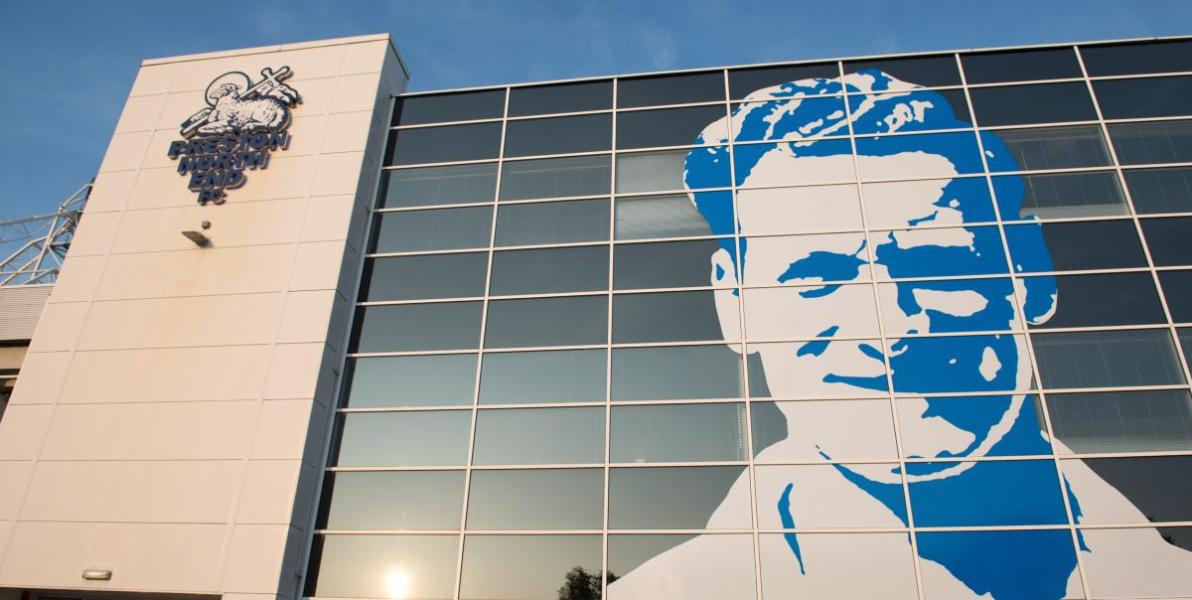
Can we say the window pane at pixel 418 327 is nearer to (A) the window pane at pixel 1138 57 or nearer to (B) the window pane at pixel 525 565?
(B) the window pane at pixel 525 565

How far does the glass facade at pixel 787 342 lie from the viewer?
13062mm

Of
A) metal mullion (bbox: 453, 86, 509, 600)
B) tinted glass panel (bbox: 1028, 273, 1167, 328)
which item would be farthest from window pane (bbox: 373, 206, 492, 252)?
tinted glass panel (bbox: 1028, 273, 1167, 328)

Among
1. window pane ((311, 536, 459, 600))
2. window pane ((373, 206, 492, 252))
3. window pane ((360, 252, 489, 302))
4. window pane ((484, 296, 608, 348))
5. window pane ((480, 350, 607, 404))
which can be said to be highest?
window pane ((373, 206, 492, 252))

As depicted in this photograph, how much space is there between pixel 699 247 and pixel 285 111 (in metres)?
10.4

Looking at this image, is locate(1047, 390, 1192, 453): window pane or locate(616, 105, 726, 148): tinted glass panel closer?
locate(1047, 390, 1192, 453): window pane

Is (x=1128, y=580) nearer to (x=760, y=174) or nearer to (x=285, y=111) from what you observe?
(x=760, y=174)

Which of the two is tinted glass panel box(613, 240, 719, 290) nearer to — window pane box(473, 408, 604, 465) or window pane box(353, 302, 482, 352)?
window pane box(473, 408, 604, 465)

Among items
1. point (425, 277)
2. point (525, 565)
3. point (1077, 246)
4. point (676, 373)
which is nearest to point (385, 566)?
point (525, 565)

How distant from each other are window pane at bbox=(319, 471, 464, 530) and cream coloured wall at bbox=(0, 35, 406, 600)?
60 centimetres

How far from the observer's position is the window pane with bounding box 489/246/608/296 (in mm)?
16266

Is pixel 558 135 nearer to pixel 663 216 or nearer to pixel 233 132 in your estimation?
pixel 663 216

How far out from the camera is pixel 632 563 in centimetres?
1334

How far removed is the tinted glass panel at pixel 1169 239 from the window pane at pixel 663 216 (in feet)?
27.0

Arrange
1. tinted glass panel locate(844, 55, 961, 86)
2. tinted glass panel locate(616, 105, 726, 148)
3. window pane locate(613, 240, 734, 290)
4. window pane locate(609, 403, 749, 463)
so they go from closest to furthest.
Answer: window pane locate(609, 403, 749, 463) → window pane locate(613, 240, 734, 290) → tinted glass panel locate(844, 55, 961, 86) → tinted glass panel locate(616, 105, 726, 148)
